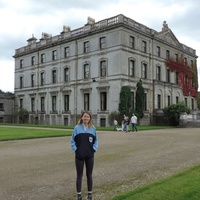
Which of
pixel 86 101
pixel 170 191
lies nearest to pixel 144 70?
pixel 86 101

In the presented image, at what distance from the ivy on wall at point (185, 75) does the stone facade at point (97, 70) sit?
3.36 ft

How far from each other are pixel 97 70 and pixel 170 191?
1347 inches

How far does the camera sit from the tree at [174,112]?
3653 centimetres

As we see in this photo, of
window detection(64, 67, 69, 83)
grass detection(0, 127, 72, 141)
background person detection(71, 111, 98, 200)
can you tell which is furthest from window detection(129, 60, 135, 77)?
background person detection(71, 111, 98, 200)

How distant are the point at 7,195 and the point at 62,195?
3.73ft

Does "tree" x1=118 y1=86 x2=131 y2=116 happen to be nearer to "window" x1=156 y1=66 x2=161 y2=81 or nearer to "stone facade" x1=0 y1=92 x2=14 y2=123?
"window" x1=156 y1=66 x2=161 y2=81

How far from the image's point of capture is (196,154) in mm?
11578

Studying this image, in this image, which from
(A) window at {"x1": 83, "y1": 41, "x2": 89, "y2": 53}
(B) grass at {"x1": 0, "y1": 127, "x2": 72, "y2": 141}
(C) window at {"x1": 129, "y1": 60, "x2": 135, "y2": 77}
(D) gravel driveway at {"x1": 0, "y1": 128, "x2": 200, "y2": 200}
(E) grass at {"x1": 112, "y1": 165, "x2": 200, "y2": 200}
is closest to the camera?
(E) grass at {"x1": 112, "y1": 165, "x2": 200, "y2": 200}

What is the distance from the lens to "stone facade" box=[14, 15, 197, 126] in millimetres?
37469

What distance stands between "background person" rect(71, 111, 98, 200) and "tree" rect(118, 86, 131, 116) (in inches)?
1178

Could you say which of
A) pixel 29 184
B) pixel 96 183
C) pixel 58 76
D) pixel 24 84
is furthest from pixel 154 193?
pixel 24 84

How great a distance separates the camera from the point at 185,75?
1933 inches

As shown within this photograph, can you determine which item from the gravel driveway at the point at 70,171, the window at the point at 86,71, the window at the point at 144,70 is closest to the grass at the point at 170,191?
the gravel driveway at the point at 70,171

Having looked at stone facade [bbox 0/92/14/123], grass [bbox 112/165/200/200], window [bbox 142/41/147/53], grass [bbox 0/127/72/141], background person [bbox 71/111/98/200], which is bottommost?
grass [bbox 112/165/200/200]
